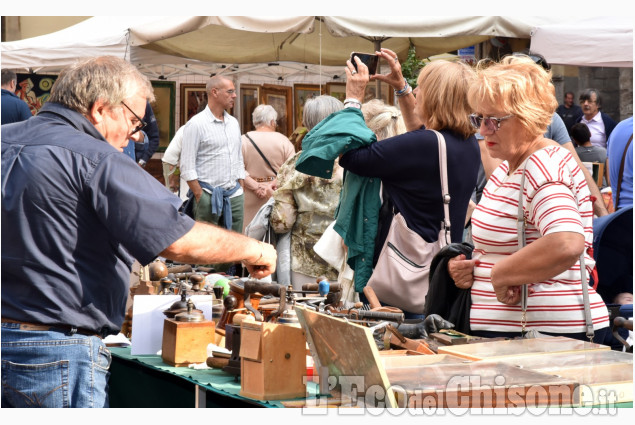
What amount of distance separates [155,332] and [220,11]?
4177 millimetres

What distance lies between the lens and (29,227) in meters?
2.18

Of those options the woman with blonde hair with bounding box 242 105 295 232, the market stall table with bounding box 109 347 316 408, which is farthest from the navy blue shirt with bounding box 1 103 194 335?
the woman with blonde hair with bounding box 242 105 295 232

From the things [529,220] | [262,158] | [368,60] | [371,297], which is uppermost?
[368,60]

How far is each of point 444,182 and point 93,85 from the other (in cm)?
148

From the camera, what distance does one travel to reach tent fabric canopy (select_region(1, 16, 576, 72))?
6.60 m

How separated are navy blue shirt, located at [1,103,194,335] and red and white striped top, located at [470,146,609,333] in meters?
0.95

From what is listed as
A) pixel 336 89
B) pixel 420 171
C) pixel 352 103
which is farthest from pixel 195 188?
pixel 420 171

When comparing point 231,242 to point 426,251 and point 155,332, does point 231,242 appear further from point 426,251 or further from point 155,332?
point 426,251

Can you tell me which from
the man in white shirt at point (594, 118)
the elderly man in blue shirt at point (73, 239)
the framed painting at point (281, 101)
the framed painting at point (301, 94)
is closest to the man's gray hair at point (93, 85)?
the elderly man in blue shirt at point (73, 239)

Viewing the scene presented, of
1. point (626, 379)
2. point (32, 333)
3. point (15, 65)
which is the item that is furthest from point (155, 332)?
point (15, 65)

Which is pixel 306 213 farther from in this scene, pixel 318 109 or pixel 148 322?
pixel 148 322

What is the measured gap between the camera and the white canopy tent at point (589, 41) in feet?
20.9

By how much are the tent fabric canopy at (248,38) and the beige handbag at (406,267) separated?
3.38 m

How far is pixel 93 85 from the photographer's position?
2338 mm
